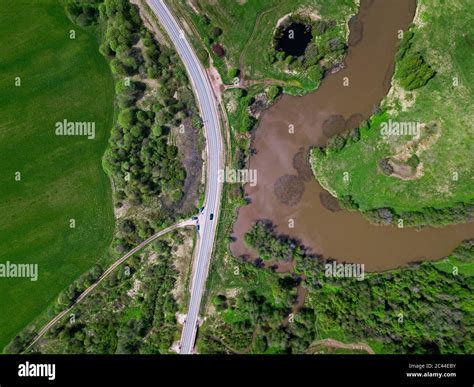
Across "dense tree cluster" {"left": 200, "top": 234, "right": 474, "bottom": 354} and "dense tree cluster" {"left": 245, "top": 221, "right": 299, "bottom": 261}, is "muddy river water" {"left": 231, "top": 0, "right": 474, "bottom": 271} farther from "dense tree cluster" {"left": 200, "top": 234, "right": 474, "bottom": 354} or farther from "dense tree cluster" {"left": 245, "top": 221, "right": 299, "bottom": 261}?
"dense tree cluster" {"left": 200, "top": 234, "right": 474, "bottom": 354}

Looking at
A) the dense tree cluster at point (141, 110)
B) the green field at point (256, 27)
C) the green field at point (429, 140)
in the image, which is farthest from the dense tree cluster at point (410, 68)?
the dense tree cluster at point (141, 110)

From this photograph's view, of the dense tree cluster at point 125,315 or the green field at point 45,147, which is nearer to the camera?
the dense tree cluster at point 125,315

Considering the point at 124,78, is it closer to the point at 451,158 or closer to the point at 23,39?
the point at 23,39

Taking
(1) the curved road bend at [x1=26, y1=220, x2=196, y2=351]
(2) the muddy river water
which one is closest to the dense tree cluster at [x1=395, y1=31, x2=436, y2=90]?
(2) the muddy river water

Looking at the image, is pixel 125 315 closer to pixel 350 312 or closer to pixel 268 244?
pixel 268 244

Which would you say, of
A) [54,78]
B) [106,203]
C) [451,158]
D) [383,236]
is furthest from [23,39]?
[451,158]

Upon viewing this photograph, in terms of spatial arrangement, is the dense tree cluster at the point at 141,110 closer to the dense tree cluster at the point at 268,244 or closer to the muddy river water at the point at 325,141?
the muddy river water at the point at 325,141
